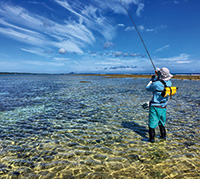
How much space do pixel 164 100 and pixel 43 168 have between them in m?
6.30

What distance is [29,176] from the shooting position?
4992 millimetres

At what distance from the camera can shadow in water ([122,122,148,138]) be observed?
859 cm

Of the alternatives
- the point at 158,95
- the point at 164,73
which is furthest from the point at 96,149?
the point at 164,73

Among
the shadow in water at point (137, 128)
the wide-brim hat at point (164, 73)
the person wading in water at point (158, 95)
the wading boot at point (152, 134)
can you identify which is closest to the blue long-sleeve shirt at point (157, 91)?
the person wading in water at point (158, 95)

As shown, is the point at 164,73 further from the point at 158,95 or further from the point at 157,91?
the point at 158,95

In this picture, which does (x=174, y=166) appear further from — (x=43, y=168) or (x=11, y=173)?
(x=11, y=173)

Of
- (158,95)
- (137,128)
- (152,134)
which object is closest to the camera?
(158,95)

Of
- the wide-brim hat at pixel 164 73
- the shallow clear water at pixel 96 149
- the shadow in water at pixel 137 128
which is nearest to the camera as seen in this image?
the shallow clear water at pixel 96 149

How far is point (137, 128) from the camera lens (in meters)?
9.36

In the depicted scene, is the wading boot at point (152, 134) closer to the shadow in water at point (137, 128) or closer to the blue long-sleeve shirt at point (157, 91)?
the shadow in water at point (137, 128)

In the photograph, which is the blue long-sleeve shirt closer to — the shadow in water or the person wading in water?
the person wading in water

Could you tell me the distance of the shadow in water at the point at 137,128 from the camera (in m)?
8.59

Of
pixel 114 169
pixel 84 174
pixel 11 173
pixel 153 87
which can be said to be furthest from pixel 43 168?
pixel 153 87

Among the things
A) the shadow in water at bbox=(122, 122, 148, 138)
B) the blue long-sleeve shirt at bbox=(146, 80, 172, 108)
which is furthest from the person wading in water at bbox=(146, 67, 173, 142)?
the shadow in water at bbox=(122, 122, 148, 138)
